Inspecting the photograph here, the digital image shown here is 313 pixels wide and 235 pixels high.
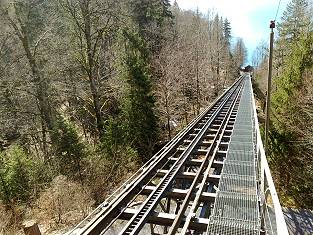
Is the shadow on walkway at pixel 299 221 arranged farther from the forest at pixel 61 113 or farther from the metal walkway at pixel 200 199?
Result: the metal walkway at pixel 200 199

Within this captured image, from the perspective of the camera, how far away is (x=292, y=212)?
45.2 feet

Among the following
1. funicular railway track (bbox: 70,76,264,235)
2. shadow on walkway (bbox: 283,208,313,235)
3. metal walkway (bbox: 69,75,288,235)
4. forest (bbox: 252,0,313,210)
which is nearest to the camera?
metal walkway (bbox: 69,75,288,235)

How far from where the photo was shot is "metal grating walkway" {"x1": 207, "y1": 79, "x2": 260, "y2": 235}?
532 cm

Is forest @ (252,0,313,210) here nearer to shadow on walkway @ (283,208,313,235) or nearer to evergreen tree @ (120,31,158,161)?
shadow on walkway @ (283,208,313,235)

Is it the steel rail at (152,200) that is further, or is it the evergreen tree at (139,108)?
the evergreen tree at (139,108)

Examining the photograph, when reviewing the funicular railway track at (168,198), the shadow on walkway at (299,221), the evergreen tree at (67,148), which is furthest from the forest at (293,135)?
the evergreen tree at (67,148)

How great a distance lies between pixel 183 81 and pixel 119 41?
7.82m

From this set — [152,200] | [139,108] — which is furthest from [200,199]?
[139,108]

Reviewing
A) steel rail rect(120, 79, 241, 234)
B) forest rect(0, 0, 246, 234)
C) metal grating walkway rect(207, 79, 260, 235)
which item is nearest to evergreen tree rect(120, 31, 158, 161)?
forest rect(0, 0, 246, 234)

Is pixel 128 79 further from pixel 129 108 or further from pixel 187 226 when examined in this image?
pixel 187 226

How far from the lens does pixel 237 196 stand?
645 cm

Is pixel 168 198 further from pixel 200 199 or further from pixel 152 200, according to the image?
pixel 200 199

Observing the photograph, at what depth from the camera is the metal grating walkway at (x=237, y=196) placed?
17.5ft

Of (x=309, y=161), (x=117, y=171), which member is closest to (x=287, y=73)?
(x=309, y=161)
